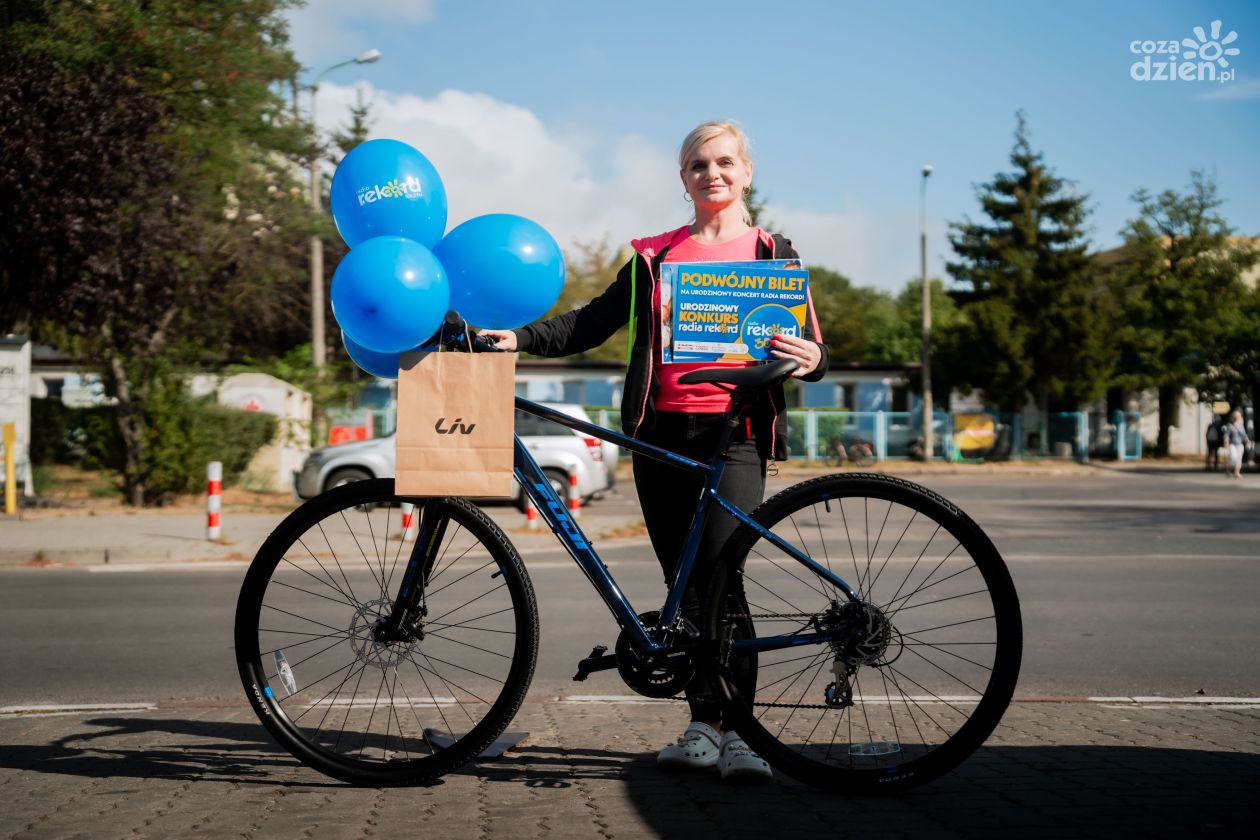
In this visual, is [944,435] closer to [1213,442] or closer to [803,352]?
[1213,442]

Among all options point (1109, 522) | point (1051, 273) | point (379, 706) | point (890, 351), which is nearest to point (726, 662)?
point (379, 706)

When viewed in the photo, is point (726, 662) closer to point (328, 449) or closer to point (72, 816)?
point (72, 816)

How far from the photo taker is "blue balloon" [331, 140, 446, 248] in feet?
12.3

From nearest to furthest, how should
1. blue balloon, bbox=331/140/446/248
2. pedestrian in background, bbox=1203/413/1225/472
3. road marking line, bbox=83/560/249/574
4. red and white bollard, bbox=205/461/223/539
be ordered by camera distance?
blue balloon, bbox=331/140/446/248
road marking line, bbox=83/560/249/574
red and white bollard, bbox=205/461/223/539
pedestrian in background, bbox=1203/413/1225/472

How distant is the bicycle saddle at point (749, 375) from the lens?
337 centimetres

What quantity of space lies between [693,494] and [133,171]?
540 inches

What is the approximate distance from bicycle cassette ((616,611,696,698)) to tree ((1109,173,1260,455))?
1603 inches

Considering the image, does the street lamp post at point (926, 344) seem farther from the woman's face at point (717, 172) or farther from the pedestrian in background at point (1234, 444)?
the woman's face at point (717, 172)

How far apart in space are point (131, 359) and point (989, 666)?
15620mm

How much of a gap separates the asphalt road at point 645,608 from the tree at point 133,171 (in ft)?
19.3

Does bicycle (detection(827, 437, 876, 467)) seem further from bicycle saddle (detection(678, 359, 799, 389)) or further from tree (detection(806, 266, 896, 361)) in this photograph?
tree (detection(806, 266, 896, 361))

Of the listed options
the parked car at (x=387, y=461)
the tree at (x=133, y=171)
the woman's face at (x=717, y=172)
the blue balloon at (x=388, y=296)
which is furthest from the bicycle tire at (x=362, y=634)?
the tree at (x=133, y=171)

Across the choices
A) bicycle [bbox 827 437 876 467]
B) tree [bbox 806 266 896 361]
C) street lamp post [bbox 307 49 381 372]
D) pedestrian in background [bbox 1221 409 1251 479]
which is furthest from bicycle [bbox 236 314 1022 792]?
tree [bbox 806 266 896 361]

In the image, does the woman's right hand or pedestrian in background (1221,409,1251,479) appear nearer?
the woman's right hand
